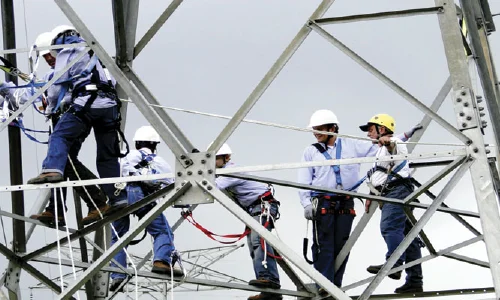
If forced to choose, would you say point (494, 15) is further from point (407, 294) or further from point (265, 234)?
point (265, 234)

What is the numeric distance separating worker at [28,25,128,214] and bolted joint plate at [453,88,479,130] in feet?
12.9

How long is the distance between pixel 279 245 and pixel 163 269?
3892 mm

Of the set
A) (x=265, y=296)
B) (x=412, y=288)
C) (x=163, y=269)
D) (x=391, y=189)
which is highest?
(x=391, y=189)

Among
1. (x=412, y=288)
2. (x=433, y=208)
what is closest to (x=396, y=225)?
(x=412, y=288)

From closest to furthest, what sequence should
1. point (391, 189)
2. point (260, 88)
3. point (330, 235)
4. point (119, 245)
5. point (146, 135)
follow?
1. point (119, 245)
2. point (260, 88)
3. point (330, 235)
4. point (391, 189)
5. point (146, 135)

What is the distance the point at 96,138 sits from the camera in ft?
41.0

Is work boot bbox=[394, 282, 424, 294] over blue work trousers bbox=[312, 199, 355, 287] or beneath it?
beneath

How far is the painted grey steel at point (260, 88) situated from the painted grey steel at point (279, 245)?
454 millimetres

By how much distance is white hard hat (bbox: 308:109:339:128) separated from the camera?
44.7 feet

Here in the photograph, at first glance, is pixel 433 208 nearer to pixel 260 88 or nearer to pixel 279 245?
pixel 279 245

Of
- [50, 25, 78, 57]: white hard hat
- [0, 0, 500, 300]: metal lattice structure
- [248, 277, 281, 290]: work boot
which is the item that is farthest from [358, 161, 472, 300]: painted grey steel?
[50, 25, 78, 57]: white hard hat

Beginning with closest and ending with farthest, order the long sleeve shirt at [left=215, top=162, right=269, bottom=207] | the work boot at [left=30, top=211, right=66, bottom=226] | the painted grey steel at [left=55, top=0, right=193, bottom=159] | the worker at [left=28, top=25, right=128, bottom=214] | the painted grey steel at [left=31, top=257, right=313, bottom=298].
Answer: the painted grey steel at [left=55, top=0, right=193, bottom=159]
the worker at [left=28, top=25, right=128, bottom=214]
the work boot at [left=30, top=211, right=66, bottom=226]
the painted grey steel at [left=31, top=257, right=313, bottom=298]
the long sleeve shirt at [left=215, top=162, right=269, bottom=207]

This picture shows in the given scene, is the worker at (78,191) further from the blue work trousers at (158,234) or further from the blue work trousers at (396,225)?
the blue work trousers at (396,225)

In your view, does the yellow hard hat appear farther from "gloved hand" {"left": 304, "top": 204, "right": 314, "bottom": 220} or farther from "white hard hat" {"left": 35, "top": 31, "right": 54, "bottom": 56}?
"white hard hat" {"left": 35, "top": 31, "right": 54, "bottom": 56}
